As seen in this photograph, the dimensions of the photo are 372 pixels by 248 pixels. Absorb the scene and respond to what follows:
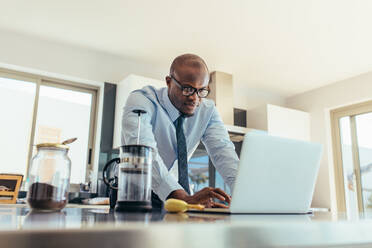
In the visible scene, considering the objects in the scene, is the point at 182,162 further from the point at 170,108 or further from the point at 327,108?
the point at 327,108

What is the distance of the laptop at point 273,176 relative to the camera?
84 centimetres

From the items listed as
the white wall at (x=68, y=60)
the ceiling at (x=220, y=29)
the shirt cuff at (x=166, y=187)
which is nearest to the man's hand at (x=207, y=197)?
the shirt cuff at (x=166, y=187)

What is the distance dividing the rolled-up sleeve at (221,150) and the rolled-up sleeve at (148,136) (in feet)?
1.12

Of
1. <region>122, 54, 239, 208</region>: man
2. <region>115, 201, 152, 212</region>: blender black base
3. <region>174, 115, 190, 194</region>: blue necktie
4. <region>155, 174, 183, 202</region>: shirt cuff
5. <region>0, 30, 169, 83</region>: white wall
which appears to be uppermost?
<region>0, 30, 169, 83</region>: white wall

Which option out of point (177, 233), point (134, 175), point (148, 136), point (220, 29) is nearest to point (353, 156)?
point (220, 29)

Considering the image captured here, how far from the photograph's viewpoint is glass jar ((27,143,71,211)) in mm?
740

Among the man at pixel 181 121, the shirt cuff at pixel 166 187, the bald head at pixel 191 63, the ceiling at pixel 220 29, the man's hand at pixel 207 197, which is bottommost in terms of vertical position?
the man's hand at pixel 207 197

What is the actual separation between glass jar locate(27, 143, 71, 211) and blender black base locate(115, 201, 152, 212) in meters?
0.13

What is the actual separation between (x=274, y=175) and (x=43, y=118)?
3145mm

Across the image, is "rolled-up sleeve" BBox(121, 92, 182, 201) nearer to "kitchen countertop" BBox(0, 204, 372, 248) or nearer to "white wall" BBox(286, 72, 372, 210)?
"kitchen countertop" BBox(0, 204, 372, 248)

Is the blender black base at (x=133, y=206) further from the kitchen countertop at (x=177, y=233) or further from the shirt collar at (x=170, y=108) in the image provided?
the shirt collar at (x=170, y=108)

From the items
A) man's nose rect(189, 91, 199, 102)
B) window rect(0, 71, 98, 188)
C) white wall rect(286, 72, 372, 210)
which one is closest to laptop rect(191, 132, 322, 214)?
man's nose rect(189, 91, 199, 102)

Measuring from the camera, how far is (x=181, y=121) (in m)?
1.61

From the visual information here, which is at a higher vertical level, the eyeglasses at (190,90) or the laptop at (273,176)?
the eyeglasses at (190,90)
